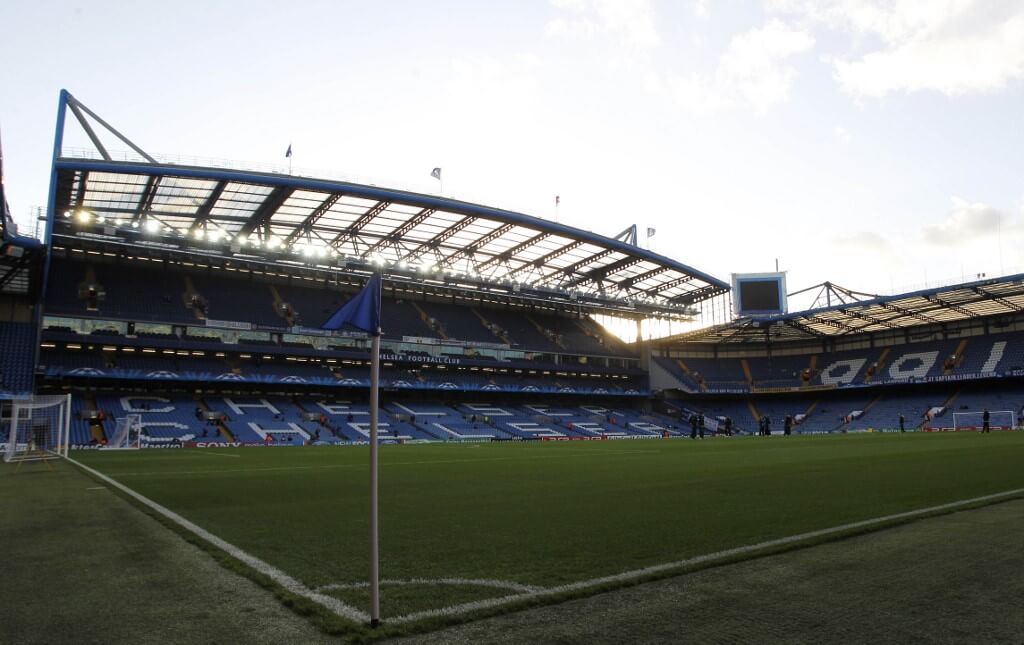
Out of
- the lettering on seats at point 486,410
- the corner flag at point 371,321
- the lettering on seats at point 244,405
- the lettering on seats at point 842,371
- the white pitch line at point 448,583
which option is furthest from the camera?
the lettering on seats at point 842,371

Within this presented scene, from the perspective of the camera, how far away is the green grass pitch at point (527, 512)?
18.0 ft

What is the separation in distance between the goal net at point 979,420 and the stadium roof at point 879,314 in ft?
31.9

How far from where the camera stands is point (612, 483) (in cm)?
1299

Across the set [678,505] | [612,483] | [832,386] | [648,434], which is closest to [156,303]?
[648,434]

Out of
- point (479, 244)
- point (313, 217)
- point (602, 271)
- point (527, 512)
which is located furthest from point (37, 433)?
point (602, 271)

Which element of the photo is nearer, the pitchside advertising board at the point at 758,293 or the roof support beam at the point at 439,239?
the roof support beam at the point at 439,239

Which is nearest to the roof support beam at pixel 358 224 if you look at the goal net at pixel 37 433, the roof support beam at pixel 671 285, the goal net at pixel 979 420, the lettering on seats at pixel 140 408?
the lettering on seats at pixel 140 408

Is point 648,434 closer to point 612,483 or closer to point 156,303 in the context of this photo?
point 156,303

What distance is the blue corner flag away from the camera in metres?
4.75

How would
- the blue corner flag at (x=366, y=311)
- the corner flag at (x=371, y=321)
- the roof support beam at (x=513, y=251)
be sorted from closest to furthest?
1. the corner flag at (x=371, y=321)
2. the blue corner flag at (x=366, y=311)
3. the roof support beam at (x=513, y=251)

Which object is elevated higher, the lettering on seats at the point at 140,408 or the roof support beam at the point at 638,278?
the roof support beam at the point at 638,278

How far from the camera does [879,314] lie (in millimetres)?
61531

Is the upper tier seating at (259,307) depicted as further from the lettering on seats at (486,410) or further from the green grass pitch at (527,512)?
the green grass pitch at (527,512)

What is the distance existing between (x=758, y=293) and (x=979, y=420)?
2054cm
